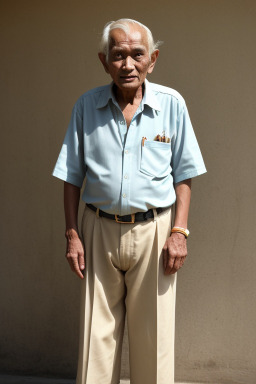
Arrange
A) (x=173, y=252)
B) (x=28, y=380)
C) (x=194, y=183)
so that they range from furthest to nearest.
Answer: (x=28, y=380) → (x=194, y=183) → (x=173, y=252)

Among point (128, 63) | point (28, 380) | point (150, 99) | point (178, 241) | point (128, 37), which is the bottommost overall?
point (28, 380)

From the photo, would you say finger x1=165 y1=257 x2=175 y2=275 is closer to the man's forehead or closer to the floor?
the man's forehead

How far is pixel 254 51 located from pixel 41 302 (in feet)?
6.13

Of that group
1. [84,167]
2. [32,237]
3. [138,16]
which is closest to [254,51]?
[138,16]

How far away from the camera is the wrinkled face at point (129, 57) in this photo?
255 centimetres

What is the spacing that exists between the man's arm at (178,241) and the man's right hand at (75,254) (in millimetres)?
370

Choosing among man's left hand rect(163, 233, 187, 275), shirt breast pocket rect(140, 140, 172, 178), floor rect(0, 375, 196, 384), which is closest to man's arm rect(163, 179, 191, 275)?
man's left hand rect(163, 233, 187, 275)

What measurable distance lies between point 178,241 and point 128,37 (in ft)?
2.96

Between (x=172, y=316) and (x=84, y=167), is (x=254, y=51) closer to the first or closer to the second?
(x=84, y=167)

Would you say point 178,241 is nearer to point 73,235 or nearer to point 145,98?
point 73,235

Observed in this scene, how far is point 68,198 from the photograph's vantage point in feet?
9.07

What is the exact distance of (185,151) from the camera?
8.79ft

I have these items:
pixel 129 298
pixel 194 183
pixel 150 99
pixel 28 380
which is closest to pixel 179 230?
pixel 129 298

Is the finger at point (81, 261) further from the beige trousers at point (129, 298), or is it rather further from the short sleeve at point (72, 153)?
the short sleeve at point (72, 153)
